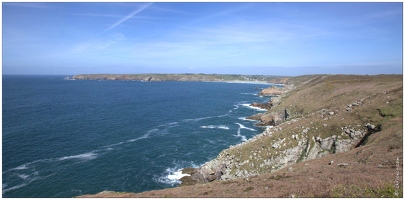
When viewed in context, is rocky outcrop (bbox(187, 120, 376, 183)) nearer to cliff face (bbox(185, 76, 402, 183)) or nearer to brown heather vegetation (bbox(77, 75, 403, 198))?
cliff face (bbox(185, 76, 402, 183))

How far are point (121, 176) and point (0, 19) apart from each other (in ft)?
112

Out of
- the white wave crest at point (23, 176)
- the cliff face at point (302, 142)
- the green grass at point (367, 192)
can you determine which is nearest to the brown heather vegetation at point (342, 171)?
the green grass at point (367, 192)

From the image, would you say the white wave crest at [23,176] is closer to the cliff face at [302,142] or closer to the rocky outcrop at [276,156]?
the rocky outcrop at [276,156]

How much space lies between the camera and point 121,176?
145 feet

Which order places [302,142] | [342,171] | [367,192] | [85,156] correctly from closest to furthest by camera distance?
[367,192]
[342,171]
[302,142]
[85,156]

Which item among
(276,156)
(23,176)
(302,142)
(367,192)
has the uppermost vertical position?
(367,192)

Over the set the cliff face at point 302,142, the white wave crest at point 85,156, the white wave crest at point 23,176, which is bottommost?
the white wave crest at point 23,176

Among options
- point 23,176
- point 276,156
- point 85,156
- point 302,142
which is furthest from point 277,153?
point 23,176

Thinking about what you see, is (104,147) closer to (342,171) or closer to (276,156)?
(276,156)

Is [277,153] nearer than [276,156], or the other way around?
[276,156]

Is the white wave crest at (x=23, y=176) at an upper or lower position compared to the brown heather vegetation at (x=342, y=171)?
lower

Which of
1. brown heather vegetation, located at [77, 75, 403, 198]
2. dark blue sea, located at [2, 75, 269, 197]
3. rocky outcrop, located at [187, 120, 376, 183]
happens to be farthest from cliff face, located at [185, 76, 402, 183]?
dark blue sea, located at [2, 75, 269, 197]

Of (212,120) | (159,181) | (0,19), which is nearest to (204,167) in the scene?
(159,181)

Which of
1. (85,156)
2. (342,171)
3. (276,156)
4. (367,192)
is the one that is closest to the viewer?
(367,192)
